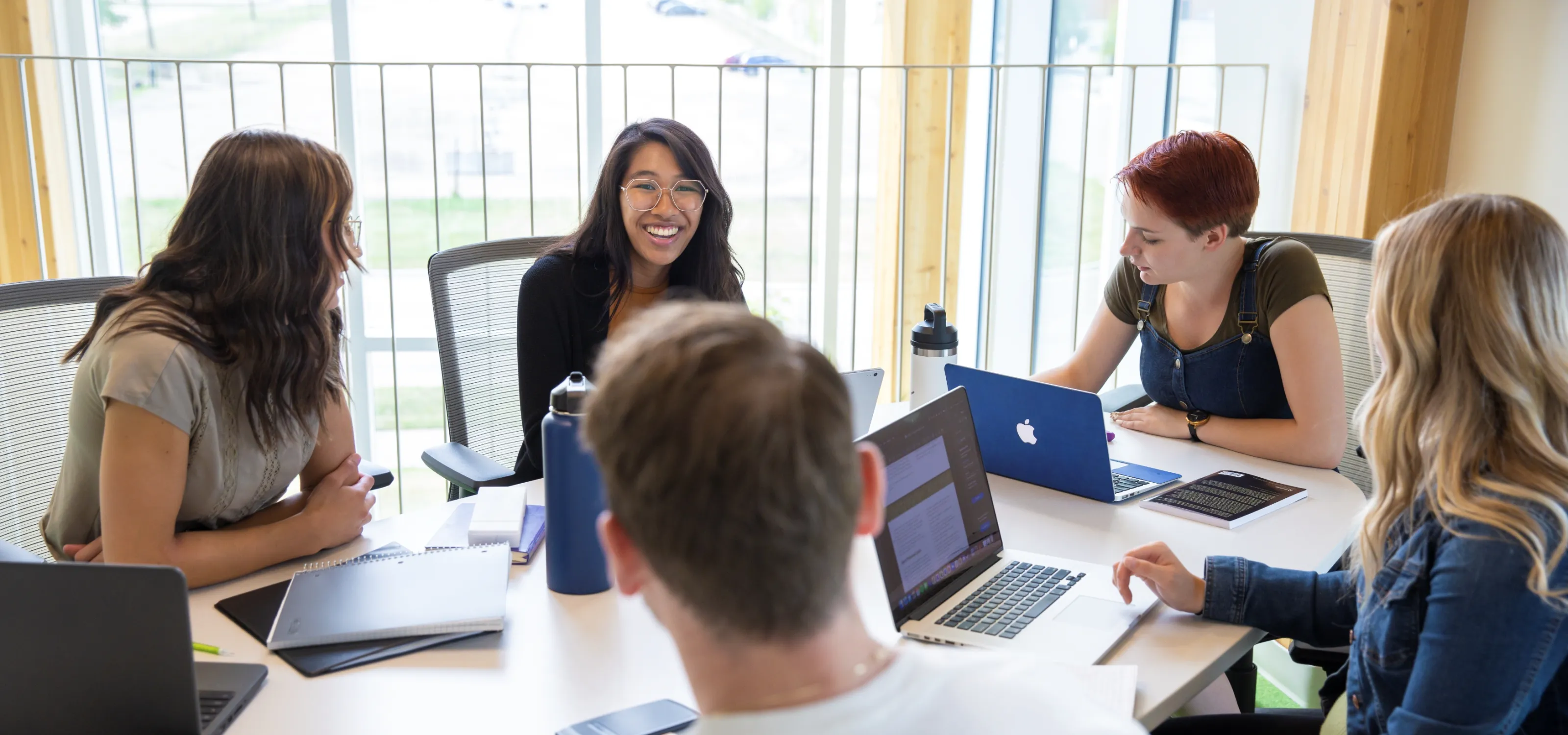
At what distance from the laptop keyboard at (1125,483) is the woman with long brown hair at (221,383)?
1094mm

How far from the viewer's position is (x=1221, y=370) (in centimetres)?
206

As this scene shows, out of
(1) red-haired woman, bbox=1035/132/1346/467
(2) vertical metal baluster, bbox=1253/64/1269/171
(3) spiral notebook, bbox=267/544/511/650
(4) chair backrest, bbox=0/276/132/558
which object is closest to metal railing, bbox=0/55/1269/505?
(2) vertical metal baluster, bbox=1253/64/1269/171

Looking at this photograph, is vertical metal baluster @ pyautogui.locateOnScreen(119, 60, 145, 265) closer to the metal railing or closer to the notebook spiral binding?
the metal railing

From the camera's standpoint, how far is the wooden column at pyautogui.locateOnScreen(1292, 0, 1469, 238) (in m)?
2.62

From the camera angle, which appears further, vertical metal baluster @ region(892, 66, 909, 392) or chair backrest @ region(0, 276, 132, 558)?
vertical metal baluster @ region(892, 66, 909, 392)

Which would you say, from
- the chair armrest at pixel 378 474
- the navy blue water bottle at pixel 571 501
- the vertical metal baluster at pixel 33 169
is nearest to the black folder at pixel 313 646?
the navy blue water bottle at pixel 571 501

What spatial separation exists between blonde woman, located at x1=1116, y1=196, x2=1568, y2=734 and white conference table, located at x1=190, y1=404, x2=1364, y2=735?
20 centimetres

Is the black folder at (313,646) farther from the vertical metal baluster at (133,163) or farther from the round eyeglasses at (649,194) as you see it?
the round eyeglasses at (649,194)

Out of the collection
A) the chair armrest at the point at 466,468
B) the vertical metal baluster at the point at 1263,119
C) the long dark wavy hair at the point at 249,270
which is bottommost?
the chair armrest at the point at 466,468

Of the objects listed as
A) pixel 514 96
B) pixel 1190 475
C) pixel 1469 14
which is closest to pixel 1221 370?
pixel 1190 475

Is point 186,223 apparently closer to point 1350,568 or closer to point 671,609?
point 671,609

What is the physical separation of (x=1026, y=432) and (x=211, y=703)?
1155mm

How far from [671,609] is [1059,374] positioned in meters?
1.71

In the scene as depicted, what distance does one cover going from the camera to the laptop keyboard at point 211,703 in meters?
1.09
